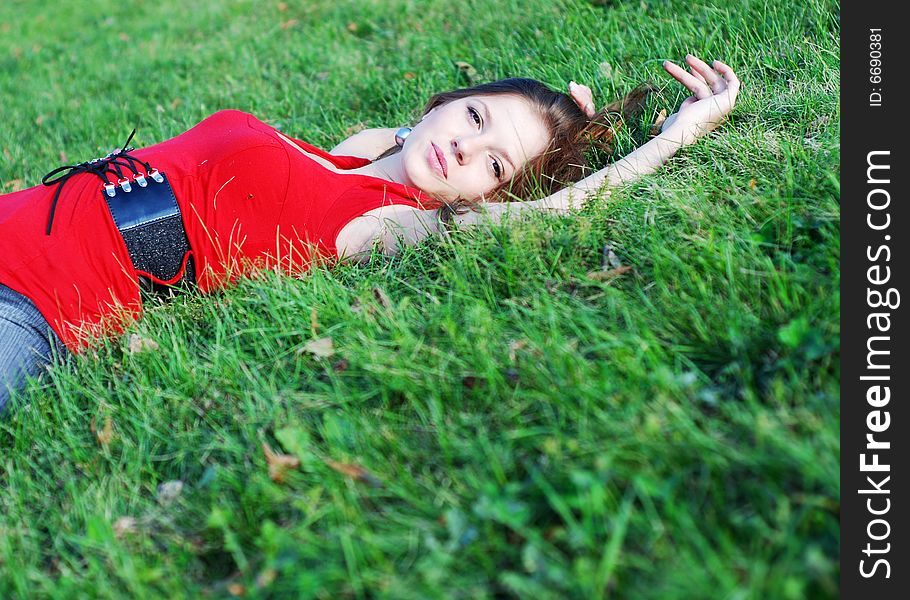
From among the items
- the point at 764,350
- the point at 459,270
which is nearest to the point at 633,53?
the point at 459,270

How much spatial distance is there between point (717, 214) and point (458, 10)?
3376 mm

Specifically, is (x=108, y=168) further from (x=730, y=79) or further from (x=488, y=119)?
(x=730, y=79)

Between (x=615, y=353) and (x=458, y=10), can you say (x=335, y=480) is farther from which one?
(x=458, y=10)

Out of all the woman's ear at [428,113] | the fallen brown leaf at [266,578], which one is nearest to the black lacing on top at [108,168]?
the woman's ear at [428,113]

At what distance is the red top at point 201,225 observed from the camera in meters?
2.83

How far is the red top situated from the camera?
283 centimetres

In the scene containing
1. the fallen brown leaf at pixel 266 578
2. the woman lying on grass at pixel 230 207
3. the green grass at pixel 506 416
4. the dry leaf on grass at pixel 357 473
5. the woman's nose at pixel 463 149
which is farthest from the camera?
the woman's nose at pixel 463 149

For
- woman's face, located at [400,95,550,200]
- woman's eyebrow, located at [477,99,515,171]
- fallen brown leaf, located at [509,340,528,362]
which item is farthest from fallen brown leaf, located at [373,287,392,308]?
woman's eyebrow, located at [477,99,515,171]

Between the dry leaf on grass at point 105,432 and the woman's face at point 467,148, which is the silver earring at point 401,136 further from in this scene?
the dry leaf on grass at point 105,432

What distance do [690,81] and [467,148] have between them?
1035 mm

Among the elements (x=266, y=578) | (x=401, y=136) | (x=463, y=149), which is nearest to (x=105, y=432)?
(x=266, y=578)

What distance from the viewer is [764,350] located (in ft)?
6.66

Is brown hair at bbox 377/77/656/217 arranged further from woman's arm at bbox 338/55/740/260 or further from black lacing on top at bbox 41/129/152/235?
black lacing on top at bbox 41/129/152/235

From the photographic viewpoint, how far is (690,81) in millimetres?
3408
